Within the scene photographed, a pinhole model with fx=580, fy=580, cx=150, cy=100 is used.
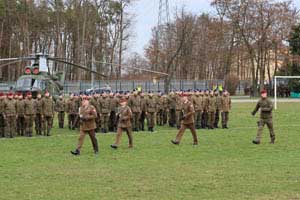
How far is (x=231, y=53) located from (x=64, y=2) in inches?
863

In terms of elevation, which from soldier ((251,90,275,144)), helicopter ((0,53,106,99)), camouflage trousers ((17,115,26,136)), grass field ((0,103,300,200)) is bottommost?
grass field ((0,103,300,200))

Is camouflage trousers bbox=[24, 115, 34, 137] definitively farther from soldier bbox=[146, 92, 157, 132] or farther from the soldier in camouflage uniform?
soldier bbox=[146, 92, 157, 132]

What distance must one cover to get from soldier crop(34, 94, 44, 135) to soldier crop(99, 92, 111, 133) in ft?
8.04

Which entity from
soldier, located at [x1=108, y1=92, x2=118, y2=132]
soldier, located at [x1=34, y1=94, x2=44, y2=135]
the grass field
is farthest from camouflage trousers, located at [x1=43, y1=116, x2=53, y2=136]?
soldier, located at [x1=108, y1=92, x2=118, y2=132]

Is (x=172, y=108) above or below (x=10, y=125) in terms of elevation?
above

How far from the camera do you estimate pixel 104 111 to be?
76.7ft

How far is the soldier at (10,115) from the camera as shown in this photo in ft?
70.2

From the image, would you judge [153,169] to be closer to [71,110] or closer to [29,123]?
[29,123]

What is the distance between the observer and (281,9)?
68.8 meters

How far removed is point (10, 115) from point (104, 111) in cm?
385

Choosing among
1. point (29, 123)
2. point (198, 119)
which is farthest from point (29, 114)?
point (198, 119)

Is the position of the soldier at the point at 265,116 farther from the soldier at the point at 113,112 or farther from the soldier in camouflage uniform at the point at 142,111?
the soldier at the point at 113,112

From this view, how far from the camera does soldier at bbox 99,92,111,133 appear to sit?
23344 millimetres

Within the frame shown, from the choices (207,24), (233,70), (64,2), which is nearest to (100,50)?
(64,2)
